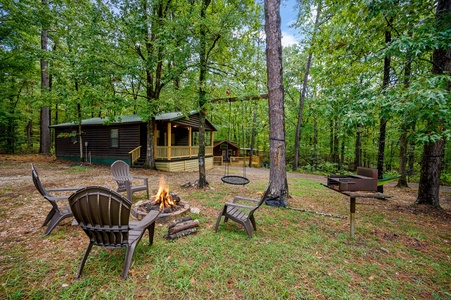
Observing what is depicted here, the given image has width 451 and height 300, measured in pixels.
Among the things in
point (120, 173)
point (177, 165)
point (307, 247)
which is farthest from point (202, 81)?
point (177, 165)

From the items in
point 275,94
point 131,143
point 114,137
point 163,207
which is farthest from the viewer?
point 114,137

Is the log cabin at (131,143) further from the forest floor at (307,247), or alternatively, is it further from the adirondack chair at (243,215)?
the adirondack chair at (243,215)

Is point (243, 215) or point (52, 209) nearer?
point (52, 209)

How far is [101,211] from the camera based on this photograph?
216cm

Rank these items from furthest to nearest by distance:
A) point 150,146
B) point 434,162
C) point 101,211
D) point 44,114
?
1. point 44,114
2. point 150,146
3. point 434,162
4. point 101,211

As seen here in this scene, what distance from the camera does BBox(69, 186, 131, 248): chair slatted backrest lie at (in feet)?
7.04

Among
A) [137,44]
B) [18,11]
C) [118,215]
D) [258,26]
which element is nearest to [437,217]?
[118,215]

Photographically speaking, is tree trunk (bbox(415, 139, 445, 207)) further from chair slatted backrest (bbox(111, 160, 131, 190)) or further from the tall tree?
chair slatted backrest (bbox(111, 160, 131, 190))

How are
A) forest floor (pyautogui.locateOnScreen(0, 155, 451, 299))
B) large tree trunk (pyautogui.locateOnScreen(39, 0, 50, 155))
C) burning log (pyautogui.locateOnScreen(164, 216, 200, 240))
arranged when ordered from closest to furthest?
forest floor (pyautogui.locateOnScreen(0, 155, 451, 299))
burning log (pyautogui.locateOnScreen(164, 216, 200, 240))
large tree trunk (pyautogui.locateOnScreen(39, 0, 50, 155))

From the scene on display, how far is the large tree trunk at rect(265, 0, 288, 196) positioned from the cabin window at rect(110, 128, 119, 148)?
11.7 meters

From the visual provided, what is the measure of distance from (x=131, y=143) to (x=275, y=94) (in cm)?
1065

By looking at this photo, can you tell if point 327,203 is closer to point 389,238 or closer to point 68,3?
A: point 389,238

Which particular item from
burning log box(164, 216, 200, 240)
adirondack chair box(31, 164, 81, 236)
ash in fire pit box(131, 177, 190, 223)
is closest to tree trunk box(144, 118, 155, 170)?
ash in fire pit box(131, 177, 190, 223)

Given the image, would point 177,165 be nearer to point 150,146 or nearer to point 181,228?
point 150,146
